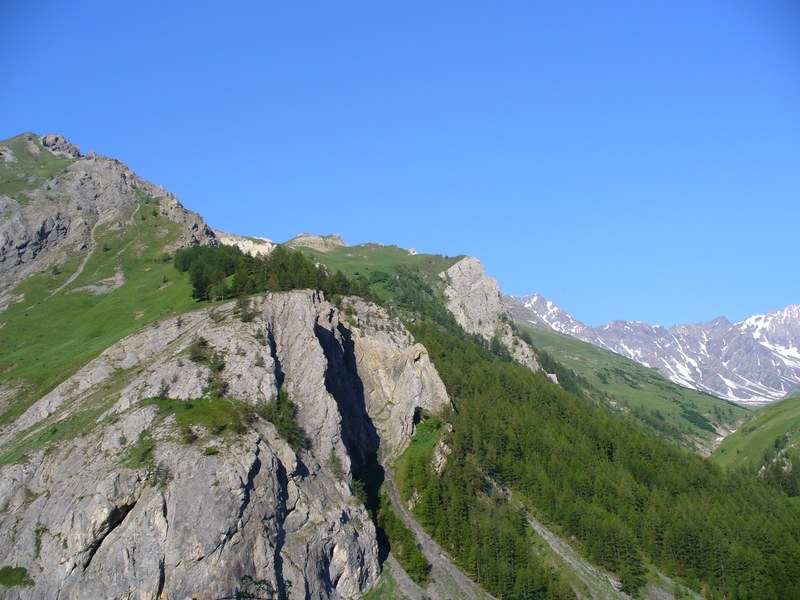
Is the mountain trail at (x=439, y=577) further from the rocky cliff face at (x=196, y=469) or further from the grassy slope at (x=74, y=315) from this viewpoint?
the grassy slope at (x=74, y=315)

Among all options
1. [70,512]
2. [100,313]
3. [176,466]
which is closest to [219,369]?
[176,466]

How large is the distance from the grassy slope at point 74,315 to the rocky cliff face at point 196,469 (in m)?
11.9

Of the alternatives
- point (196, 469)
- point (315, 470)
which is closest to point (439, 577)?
point (315, 470)

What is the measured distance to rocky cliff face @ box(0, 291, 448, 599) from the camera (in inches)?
3278

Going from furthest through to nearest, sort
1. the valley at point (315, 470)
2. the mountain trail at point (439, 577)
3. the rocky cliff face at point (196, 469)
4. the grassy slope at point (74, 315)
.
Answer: the grassy slope at point (74, 315)
the mountain trail at point (439, 577)
the valley at point (315, 470)
the rocky cliff face at point (196, 469)

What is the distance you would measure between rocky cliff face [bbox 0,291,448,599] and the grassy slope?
1189 cm

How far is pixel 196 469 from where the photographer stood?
292 ft

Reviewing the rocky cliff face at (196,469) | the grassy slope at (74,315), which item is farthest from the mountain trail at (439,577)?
the grassy slope at (74,315)

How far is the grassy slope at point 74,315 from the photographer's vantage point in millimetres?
128125

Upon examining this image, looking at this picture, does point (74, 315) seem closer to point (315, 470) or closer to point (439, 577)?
point (315, 470)

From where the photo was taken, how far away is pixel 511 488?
130 meters

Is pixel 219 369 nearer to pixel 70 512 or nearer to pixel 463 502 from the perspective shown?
pixel 70 512

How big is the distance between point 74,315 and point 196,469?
312 ft

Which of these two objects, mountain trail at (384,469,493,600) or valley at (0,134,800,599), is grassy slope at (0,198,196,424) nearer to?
valley at (0,134,800,599)
